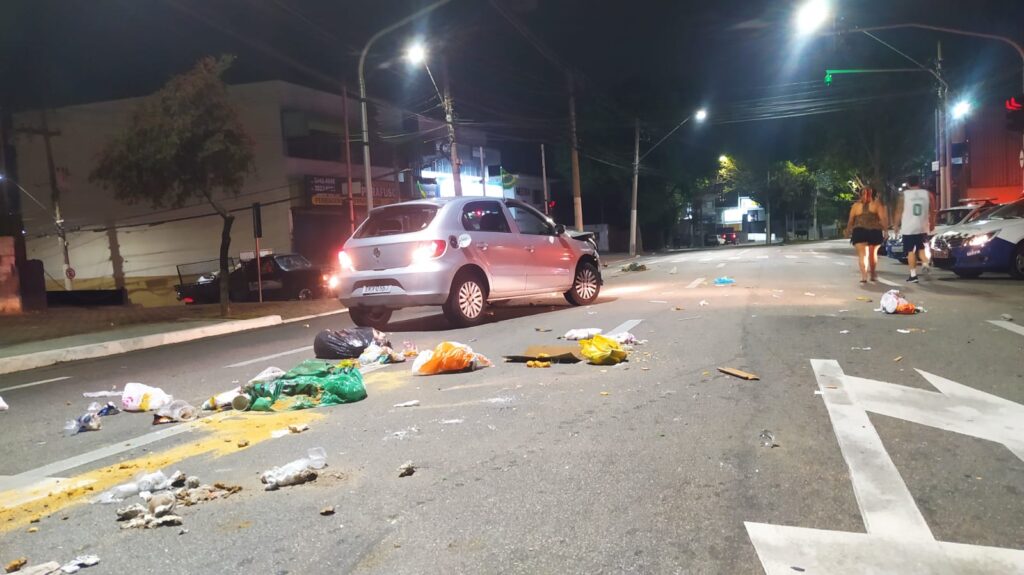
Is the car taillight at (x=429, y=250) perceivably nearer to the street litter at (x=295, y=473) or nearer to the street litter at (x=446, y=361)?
the street litter at (x=446, y=361)

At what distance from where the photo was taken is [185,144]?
1484cm

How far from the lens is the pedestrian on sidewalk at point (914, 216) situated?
1271cm

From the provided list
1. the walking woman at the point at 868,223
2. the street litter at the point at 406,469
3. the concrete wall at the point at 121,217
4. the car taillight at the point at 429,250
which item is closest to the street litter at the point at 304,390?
the street litter at the point at 406,469

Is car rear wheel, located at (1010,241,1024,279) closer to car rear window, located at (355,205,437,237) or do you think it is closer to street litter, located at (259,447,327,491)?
car rear window, located at (355,205,437,237)

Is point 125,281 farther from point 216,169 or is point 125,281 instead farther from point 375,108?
point 216,169

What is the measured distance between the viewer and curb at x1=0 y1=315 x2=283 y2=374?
910 centimetres

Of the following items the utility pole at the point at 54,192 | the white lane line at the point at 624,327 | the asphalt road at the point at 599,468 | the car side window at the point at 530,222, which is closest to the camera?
the asphalt road at the point at 599,468

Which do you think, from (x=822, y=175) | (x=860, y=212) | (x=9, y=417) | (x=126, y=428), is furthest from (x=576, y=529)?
(x=822, y=175)

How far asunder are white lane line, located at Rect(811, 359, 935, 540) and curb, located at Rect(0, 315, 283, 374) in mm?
9695

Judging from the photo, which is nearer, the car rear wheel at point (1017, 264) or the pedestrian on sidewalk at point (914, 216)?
the pedestrian on sidewalk at point (914, 216)

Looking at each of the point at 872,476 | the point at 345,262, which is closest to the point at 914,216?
the point at 345,262

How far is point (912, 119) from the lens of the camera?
41.5m

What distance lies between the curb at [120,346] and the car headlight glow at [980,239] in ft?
45.2

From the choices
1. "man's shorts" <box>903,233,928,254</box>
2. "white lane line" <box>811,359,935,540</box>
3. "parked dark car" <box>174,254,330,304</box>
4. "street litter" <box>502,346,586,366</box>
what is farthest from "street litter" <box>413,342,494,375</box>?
"parked dark car" <box>174,254,330,304</box>
